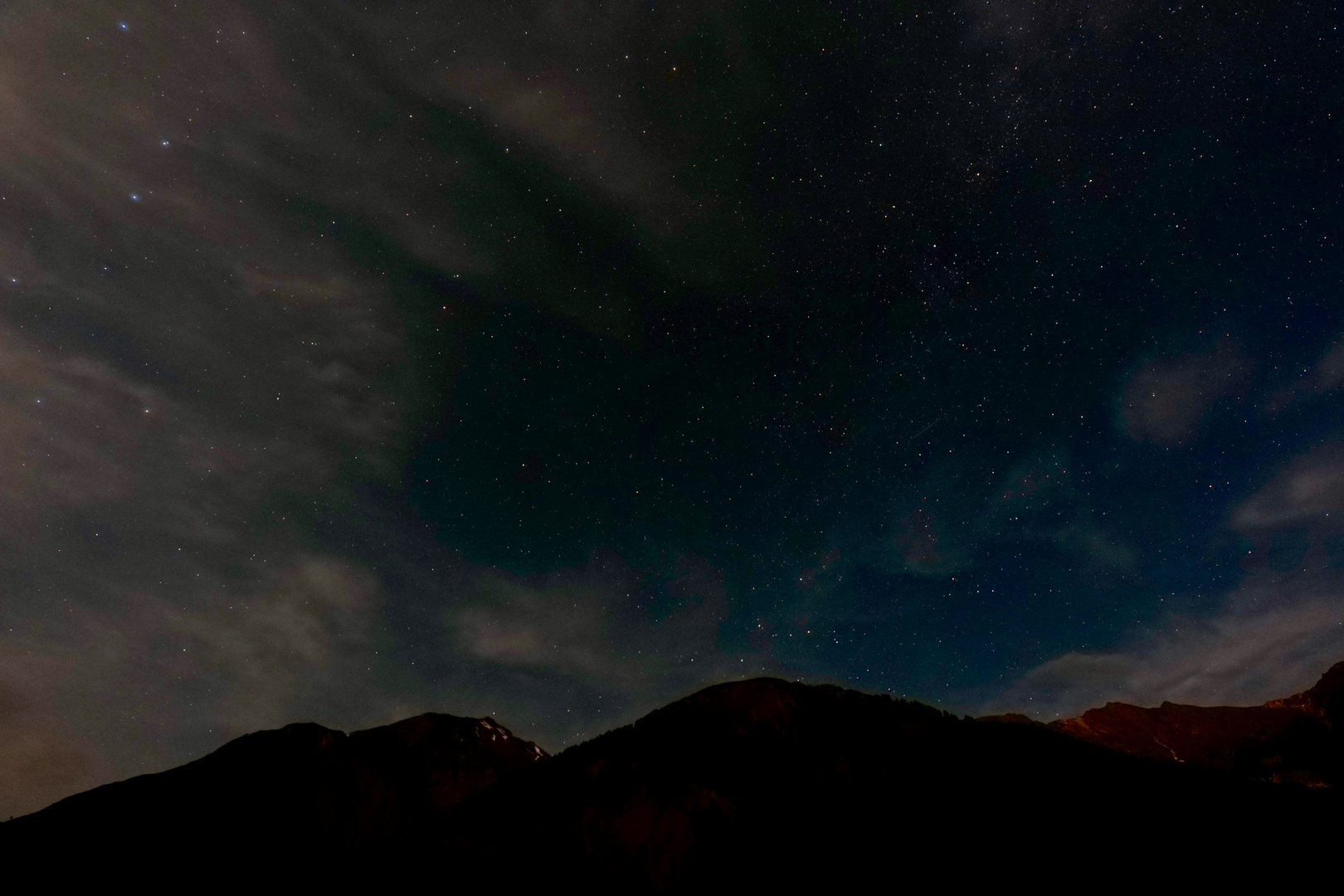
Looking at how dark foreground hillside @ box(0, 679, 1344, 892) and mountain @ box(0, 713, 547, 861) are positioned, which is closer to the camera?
dark foreground hillside @ box(0, 679, 1344, 892)

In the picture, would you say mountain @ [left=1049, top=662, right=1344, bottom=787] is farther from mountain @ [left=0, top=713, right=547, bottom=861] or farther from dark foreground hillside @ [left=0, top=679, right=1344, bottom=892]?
mountain @ [left=0, top=713, right=547, bottom=861]

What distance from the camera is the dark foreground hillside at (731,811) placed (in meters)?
35.9

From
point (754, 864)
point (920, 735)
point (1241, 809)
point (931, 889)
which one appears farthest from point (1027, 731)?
point (754, 864)

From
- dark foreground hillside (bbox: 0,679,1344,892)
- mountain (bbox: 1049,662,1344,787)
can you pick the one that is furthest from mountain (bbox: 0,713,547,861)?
mountain (bbox: 1049,662,1344,787)

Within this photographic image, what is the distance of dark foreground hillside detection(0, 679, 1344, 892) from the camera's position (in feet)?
118

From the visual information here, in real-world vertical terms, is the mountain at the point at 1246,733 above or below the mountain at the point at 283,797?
below

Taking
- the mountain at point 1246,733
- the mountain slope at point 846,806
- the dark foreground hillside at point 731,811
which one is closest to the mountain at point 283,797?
the dark foreground hillside at point 731,811

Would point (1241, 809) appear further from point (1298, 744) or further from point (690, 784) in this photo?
point (1298, 744)

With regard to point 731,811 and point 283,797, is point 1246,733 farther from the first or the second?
point 283,797

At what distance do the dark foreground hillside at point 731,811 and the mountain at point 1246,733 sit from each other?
63.3 meters

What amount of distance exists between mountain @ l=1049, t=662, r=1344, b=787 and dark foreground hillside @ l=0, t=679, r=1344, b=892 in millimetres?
63255

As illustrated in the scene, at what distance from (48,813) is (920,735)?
76.6m

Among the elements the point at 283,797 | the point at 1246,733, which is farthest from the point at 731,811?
the point at 1246,733

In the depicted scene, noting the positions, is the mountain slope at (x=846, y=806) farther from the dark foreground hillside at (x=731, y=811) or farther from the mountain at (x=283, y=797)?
the mountain at (x=283, y=797)
